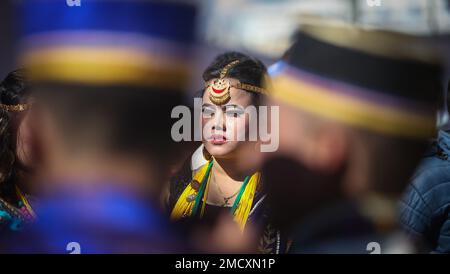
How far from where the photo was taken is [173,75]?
3.00m

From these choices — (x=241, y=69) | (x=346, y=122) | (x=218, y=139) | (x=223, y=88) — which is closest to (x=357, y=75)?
(x=346, y=122)

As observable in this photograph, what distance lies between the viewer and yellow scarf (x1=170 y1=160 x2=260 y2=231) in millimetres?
3006

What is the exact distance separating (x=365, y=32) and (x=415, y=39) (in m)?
0.29

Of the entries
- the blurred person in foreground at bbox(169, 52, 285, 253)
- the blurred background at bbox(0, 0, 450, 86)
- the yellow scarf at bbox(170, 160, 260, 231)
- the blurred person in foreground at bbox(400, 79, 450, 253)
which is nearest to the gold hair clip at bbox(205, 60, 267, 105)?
the blurred person in foreground at bbox(169, 52, 285, 253)

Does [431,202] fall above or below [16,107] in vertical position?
below

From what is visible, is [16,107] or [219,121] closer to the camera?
[219,121]

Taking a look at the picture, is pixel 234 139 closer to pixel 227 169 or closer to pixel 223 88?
pixel 227 169

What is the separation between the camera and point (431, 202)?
2996mm

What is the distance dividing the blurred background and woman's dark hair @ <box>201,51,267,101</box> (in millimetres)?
38

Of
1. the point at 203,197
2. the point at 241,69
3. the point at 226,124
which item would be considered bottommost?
the point at 203,197

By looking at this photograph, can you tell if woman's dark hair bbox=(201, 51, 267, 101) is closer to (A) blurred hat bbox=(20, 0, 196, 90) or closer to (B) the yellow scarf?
(A) blurred hat bbox=(20, 0, 196, 90)

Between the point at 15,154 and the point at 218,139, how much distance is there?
1242mm

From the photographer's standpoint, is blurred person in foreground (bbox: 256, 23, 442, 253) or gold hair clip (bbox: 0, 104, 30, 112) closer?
blurred person in foreground (bbox: 256, 23, 442, 253)

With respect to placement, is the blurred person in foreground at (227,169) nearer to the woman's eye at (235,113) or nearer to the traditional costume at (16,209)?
the woman's eye at (235,113)
